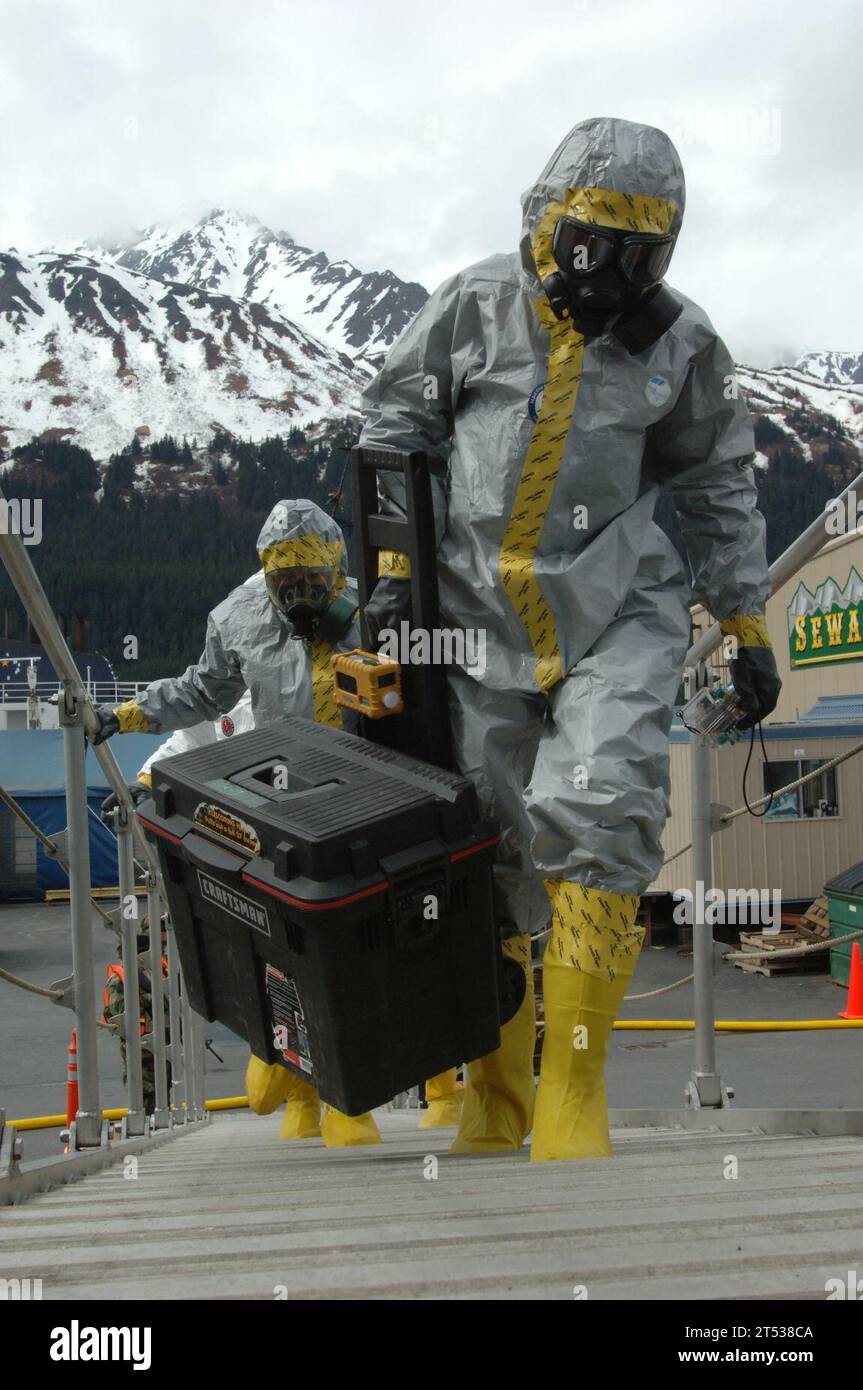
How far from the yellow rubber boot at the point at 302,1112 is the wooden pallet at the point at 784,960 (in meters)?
8.31

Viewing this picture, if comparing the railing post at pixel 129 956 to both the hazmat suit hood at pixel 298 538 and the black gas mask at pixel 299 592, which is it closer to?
the black gas mask at pixel 299 592

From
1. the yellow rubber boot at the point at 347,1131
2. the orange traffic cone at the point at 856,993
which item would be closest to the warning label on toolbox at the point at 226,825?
the yellow rubber boot at the point at 347,1131

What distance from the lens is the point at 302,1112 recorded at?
4469mm

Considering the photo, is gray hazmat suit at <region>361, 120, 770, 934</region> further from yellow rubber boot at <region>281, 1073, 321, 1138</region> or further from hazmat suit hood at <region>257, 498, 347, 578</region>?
yellow rubber boot at <region>281, 1073, 321, 1138</region>

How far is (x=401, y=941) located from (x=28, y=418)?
175735 millimetres

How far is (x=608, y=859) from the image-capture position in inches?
95.3

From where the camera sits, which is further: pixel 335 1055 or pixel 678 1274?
pixel 335 1055

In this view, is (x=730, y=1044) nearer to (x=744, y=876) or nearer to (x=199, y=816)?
(x=744, y=876)

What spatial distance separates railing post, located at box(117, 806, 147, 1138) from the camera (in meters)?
4.19

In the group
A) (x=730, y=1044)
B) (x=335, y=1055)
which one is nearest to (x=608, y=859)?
(x=335, y=1055)

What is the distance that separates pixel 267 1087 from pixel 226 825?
7.24 ft

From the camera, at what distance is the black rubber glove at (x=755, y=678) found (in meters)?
2.78

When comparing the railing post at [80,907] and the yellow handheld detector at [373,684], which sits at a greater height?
the yellow handheld detector at [373,684]

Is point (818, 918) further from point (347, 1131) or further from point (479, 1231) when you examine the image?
point (479, 1231)
